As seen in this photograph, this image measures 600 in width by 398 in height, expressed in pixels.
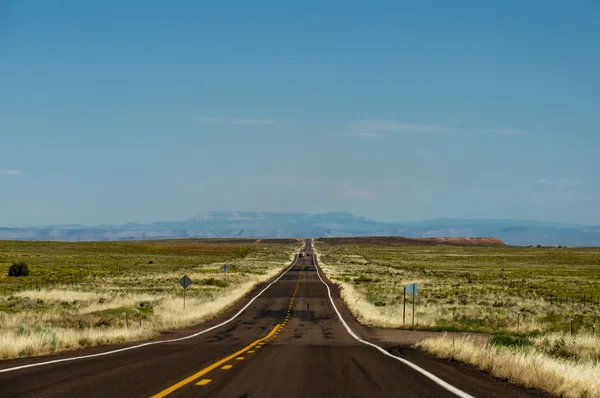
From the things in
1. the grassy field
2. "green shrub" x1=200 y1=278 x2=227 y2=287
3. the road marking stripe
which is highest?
the road marking stripe

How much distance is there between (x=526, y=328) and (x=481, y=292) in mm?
24181

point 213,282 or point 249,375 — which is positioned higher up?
point 249,375

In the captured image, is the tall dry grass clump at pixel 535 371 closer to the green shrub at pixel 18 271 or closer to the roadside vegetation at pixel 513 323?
the roadside vegetation at pixel 513 323

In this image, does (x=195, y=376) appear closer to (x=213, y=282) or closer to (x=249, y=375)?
(x=249, y=375)

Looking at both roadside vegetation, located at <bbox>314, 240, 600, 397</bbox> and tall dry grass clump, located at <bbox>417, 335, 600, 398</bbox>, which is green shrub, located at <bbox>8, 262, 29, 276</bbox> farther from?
tall dry grass clump, located at <bbox>417, 335, 600, 398</bbox>

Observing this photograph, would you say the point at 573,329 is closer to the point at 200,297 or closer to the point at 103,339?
the point at 103,339

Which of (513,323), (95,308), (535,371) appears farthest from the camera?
(95,308)

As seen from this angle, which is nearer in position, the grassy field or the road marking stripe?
the road marking stripe

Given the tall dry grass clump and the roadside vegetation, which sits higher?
the tall dry grass clump

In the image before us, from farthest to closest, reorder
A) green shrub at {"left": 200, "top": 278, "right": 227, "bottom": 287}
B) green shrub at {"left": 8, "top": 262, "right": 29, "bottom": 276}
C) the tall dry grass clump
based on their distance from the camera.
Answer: green shrub at {"left": 8, "top": 262, "right": 29, "bottom": 276} → green shrub at {"left": 200, "top": 278, "right": 227, "bottom": 287} → the tall dry grass clump

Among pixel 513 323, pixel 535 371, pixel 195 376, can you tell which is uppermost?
pixel 535 371

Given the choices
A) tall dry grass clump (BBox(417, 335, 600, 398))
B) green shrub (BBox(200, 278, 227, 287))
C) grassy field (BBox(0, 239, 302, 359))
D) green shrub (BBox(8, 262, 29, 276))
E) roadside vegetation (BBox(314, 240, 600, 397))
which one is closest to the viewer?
tall dry grass clump (BBox(417, 335, 600, 398))

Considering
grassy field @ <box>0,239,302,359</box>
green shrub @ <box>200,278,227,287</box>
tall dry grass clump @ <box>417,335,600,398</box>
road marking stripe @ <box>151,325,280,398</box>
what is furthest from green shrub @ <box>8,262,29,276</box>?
tall dry grass clump @ <box>417,335,600,398</box>

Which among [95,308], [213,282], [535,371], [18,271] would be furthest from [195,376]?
[18,271]
